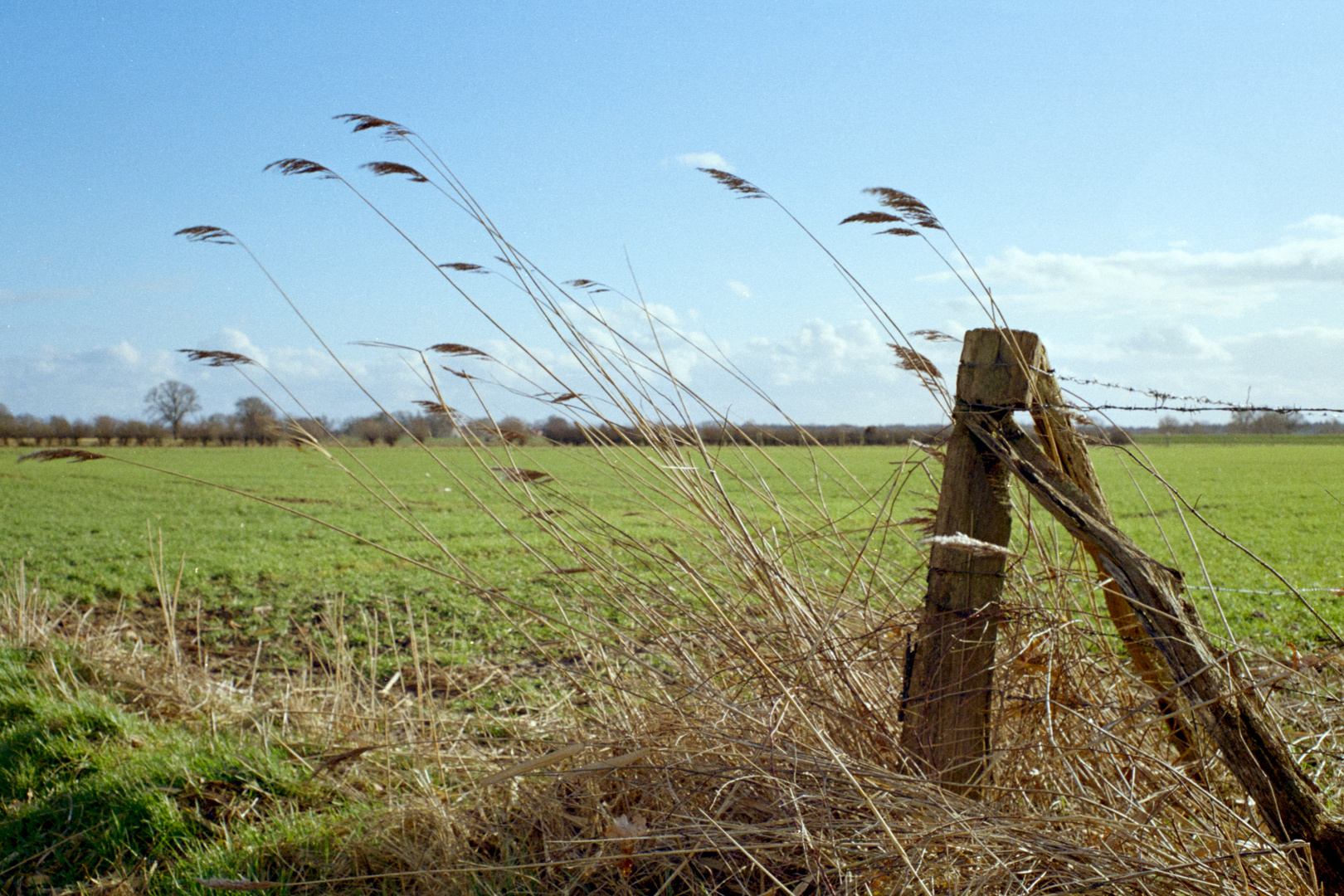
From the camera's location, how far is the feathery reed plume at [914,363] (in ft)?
7.50

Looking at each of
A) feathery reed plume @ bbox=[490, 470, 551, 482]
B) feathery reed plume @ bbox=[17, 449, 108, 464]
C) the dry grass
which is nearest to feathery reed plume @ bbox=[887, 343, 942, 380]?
the dry grass

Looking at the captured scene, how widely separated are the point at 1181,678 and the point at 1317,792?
32 centimetres

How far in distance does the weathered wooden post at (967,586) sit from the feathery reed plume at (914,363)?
34 centimetres

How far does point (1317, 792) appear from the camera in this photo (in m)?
1.53

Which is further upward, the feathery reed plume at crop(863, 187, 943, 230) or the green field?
the feathery reed plume at crop(863, 187, 943, 230)

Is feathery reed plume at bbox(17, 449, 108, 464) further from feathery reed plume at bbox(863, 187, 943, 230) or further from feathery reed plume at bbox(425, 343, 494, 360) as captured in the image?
feathery reed plume at bbox(863, 187, 943, 230)

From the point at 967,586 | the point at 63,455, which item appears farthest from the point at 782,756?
the point at 63,455

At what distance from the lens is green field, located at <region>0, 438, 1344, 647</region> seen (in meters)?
2.99

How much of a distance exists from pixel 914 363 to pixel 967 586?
72 centimetres

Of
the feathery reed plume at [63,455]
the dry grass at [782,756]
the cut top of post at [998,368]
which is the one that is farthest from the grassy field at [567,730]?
the feathery reed plume at [63,455]

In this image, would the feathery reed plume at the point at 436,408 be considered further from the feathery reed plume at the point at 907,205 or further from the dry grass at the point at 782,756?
the feathery reed plume at the point at 907,205

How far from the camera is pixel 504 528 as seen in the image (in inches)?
95.7

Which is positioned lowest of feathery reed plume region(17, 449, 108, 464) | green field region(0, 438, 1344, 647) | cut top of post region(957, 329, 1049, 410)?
green field region(0, 438, 1344, 647)

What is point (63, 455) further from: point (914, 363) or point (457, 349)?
point (914, 363)
